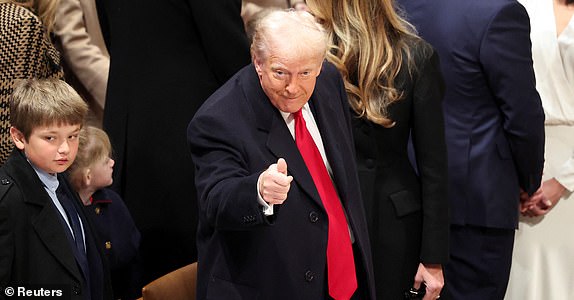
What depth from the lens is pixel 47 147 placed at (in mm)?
3020

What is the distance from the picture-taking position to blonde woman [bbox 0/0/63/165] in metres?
3.57

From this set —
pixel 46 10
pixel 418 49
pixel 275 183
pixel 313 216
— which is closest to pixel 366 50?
pixel 418 49

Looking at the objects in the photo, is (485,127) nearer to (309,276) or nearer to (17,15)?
(309,276)

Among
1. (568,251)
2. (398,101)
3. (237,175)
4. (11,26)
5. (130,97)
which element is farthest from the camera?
(568,251)

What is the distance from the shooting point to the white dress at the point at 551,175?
414cm

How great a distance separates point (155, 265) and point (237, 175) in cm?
139

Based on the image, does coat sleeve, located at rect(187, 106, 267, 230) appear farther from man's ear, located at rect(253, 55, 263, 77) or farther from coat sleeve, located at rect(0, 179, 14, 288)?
coat sleeve, located at rect(0, 179, 14, 288)

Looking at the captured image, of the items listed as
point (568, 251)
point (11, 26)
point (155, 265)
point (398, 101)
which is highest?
point (11, 26)

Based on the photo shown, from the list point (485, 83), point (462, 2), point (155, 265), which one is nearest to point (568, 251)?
point (485, 83)

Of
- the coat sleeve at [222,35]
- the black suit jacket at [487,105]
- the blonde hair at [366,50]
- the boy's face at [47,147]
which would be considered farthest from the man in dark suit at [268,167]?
the black suit jacket at [487,105]

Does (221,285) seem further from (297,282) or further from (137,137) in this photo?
(137,137)

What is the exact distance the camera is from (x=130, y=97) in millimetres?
3859

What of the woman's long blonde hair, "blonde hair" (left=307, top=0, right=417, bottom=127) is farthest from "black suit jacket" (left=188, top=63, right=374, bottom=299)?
the woman's long blonde hair

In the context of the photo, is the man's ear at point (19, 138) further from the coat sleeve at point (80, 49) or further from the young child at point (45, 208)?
the coat sleeve at point (80, 49)
